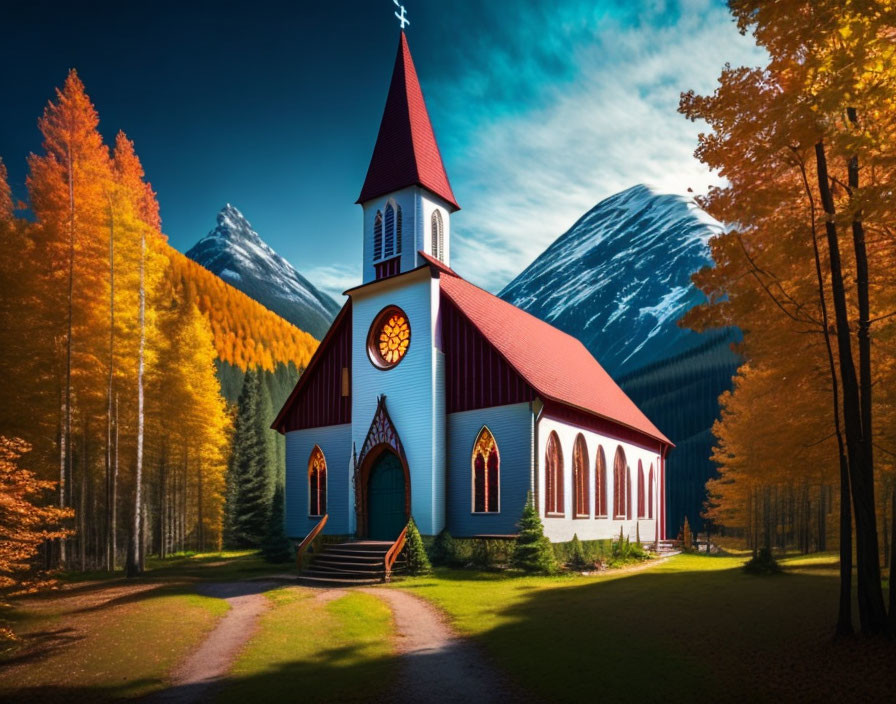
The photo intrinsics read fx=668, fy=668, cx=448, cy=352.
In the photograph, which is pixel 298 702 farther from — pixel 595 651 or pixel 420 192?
pixel 420 192

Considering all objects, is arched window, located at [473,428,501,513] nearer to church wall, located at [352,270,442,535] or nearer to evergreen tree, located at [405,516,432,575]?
church wall, located at [352,270,442,535]

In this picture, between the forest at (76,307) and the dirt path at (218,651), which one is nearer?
the dirt path at (218,651)

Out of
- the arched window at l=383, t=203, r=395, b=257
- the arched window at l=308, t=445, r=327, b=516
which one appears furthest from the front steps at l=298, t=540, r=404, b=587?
the arched window at l=383, t=203, r=395, b=257

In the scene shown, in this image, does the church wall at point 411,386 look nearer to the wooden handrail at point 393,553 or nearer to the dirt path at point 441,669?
the wooden handrail at point 393,553

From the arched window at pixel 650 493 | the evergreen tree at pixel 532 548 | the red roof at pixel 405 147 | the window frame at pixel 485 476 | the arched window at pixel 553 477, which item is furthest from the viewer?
the arched window at pixel 650 493

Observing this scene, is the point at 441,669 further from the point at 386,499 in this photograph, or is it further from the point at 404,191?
the point at 404,191

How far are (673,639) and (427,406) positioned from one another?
41.7ft

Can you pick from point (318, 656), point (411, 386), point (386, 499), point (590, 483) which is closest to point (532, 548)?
point (386, 499)

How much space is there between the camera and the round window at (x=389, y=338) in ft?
77.3

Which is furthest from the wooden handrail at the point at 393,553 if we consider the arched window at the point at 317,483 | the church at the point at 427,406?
the arched window at the point at 317,483

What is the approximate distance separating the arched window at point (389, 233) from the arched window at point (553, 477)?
900 cm

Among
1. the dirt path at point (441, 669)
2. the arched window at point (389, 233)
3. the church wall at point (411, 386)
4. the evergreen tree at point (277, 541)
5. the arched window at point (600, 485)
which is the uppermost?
the arched window at point (389, 233)

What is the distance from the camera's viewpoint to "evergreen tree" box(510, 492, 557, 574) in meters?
19.5

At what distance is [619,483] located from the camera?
2864 centimetres
